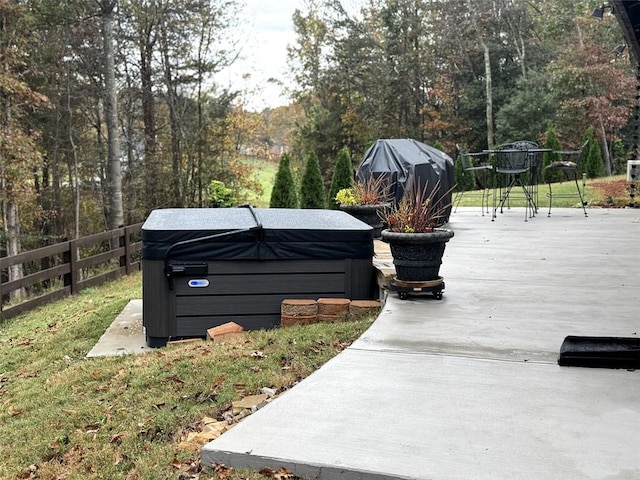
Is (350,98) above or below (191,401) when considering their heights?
above

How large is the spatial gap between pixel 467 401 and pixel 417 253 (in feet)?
5.56

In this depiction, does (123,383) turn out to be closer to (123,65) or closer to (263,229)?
(263,229)

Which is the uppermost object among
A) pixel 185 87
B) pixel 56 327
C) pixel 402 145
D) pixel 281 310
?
pixel 185 87

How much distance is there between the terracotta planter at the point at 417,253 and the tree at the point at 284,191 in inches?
260

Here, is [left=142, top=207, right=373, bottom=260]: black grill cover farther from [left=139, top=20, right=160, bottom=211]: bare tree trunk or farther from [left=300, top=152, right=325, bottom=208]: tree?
[left=139, top=20, right=160, bottom=211]: bare tree trunk

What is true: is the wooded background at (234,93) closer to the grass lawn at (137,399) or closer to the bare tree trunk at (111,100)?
the bare tree trunk at (111,100)

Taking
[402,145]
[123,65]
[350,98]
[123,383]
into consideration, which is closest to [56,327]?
[123,383]

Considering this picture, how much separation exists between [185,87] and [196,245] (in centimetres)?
1127

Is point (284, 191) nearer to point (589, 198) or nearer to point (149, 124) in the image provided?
point (589, 198)

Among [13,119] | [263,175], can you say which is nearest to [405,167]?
[13,119]

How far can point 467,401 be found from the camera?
2418 millimetres

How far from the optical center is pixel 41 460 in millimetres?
2588

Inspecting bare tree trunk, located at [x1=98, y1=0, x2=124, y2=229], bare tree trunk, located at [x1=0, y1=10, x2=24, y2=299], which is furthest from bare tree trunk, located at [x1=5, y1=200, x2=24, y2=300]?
bare tree trunk, located at [x1=98, y1=0, x2=124, y2=229]

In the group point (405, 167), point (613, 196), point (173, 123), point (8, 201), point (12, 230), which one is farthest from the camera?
point (173, 123)
